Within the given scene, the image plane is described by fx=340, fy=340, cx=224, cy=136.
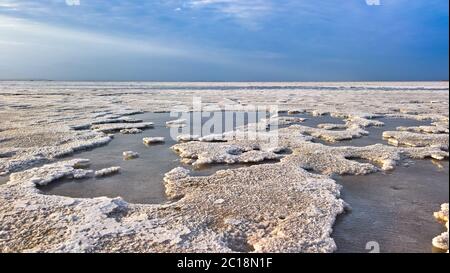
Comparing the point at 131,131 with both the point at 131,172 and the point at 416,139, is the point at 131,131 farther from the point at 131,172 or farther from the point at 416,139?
the point at 416,139

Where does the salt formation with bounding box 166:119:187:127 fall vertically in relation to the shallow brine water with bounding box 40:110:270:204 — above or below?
above

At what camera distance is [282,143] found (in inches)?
479

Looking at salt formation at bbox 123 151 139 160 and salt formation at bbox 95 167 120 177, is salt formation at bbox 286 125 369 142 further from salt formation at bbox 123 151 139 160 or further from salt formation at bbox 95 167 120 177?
salt formation at bbox 95 167 120 177

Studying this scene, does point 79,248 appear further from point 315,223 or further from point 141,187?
point 315,223

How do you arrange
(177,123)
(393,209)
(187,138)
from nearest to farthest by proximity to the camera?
(393,209), (187,138), (177,123)

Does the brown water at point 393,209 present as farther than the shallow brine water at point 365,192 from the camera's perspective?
No

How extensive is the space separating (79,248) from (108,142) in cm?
838

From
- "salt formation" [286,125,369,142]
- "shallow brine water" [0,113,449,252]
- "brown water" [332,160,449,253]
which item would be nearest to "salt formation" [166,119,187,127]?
"shallow brine water" [0,113,449,252]

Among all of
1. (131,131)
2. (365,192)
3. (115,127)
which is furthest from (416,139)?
(115,127)

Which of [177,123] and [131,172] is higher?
[177,123]

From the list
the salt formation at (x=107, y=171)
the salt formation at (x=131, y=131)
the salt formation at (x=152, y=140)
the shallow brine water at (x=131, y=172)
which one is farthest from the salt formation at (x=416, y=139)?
the salt formation at (x=131, y=131)

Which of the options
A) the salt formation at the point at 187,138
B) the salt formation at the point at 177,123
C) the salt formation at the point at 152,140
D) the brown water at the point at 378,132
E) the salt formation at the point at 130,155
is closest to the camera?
the salt formation at the point at 130,155

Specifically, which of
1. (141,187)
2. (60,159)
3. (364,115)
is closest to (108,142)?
(60,159)

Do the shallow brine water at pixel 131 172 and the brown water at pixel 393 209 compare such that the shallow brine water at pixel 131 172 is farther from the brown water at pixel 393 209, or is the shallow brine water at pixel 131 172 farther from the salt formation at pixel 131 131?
the brown water at pixel 393 209
